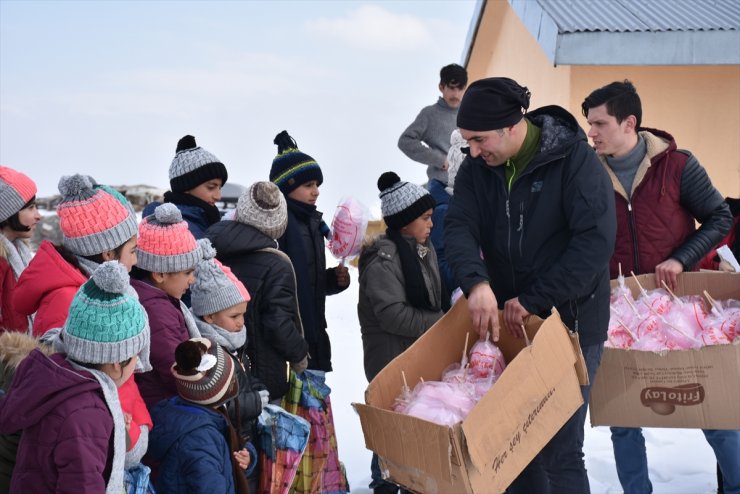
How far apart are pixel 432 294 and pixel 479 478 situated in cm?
170

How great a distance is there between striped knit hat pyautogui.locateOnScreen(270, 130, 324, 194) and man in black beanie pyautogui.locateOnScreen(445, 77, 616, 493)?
1.27m

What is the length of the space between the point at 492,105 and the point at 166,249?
1.36 metres

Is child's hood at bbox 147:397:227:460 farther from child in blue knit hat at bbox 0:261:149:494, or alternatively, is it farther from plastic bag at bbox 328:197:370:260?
plastic bag at bbox 328:197:370:260

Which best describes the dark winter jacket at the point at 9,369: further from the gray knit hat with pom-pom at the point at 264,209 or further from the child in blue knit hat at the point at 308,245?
the child in blue knit hat at the point at 308,245

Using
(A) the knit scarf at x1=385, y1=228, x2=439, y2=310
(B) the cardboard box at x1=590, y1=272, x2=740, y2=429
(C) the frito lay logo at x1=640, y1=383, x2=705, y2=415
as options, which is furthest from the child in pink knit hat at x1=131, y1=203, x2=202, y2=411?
(C) the frito lay logo at x1=640, y1=383, x2=705, y2=415

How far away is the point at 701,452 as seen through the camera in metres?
4.84

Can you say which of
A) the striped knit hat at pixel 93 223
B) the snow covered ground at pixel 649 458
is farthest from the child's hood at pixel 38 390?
the snow covered ground at pixel 649 458

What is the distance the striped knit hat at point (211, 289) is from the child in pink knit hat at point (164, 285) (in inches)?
1.8

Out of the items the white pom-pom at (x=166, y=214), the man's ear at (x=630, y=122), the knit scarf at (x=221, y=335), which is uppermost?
the man's ear at (x=630, y=122)

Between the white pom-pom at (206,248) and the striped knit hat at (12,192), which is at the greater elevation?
the striped knit hat at (12,192)

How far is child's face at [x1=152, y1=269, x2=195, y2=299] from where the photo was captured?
3.26 metres

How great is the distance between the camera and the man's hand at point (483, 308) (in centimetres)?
299

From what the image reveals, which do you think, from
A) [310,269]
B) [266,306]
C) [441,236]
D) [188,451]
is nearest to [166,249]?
[266,306]

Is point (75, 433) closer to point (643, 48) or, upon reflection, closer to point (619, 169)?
point (619, 169)
